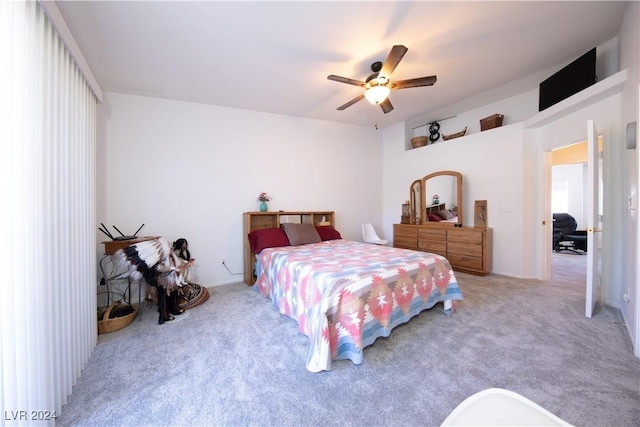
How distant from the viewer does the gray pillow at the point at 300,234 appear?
3.53 meters

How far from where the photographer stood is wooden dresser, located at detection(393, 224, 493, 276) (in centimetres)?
371

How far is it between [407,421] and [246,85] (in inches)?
144

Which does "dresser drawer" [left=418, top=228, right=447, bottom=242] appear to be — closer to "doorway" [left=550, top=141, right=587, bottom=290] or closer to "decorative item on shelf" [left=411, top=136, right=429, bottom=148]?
"decorative item on shelf" [left=411, top=136, right=429, bottom=148]

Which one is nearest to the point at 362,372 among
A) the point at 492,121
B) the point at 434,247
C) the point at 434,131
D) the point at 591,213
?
the point at 591,213

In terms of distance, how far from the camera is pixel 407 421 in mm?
1259

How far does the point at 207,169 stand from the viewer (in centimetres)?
357

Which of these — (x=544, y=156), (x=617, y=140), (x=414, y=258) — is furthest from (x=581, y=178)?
(x=414, y=258)

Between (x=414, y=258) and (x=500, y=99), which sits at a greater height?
(x=500, y=99)

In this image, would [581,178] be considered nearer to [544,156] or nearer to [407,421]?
[544,156]

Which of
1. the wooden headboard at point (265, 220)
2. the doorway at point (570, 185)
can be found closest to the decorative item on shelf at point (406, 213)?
the wooden headboard at point (265, 220)

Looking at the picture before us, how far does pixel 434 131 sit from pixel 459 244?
2376 millimetres

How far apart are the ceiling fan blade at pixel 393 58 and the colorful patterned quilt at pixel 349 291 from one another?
188 centimetres

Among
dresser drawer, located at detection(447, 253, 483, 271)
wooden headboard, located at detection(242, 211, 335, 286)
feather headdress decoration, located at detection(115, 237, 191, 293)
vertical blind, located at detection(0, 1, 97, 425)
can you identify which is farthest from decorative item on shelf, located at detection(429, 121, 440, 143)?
vertical blind, located at detection(0, 1, 97, 425)

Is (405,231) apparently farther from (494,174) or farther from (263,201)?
(263,201)
